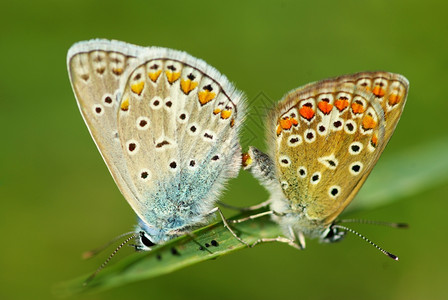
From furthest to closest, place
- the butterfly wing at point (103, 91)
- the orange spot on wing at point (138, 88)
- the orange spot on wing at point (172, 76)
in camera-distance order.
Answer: the orange spot on wing at point (172, 76), the orange spot on wing at point (138, 88), the butterfly wing at point (103, 91)

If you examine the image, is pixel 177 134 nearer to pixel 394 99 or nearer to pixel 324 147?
pixel 324 147

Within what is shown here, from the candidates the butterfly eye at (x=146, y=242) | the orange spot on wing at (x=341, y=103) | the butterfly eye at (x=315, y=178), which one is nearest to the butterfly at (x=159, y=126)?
the butterfly eye at (x=146, y=242)

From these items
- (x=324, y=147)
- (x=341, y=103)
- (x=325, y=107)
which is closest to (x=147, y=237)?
(x=324, y=147)

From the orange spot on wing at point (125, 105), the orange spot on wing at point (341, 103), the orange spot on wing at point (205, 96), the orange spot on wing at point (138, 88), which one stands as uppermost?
the orange spot on wing at point (138, 88)

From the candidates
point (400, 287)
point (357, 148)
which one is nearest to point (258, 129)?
point (357, 148)

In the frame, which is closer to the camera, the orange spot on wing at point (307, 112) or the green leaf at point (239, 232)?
the green leaf at point (239, 232)

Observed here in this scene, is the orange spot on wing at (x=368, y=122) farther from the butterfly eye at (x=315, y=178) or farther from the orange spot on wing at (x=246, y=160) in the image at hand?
the orange spot on wing at (x=246, y=160)

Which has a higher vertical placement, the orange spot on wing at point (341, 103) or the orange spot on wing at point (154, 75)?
the orange spot on wing at point (154, 75)
